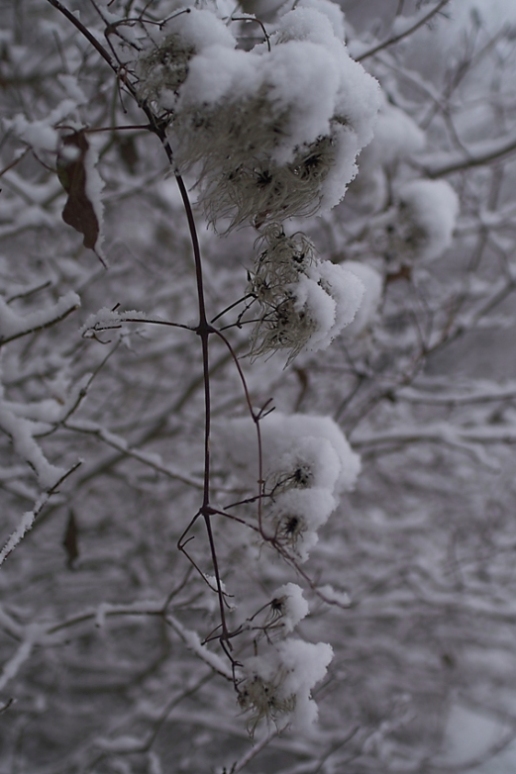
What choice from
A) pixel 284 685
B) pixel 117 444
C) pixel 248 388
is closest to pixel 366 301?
pixel 117 444

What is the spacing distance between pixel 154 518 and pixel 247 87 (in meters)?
3.72

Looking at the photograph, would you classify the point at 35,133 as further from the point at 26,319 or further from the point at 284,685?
the point at 284,685

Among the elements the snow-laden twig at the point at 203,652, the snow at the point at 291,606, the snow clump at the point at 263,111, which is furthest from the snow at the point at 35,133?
the snow-laden twig at the point at 203,652

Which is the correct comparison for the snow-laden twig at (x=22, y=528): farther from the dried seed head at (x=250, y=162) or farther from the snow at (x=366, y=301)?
the snow at (x=366, y=301)

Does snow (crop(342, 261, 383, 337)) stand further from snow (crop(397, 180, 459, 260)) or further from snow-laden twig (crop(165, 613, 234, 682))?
snow-laden twig (crop(165, 613, 234, 682))

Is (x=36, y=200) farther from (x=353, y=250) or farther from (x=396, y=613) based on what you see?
(x=396, y=613)

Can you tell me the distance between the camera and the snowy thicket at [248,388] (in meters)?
0.67

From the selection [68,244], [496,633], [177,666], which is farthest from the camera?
[496,633]

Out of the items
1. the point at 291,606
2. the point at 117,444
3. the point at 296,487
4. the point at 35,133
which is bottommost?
the point at 291,606

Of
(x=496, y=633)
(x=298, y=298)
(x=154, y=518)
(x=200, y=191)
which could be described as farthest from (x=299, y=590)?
(x=496, y=633)

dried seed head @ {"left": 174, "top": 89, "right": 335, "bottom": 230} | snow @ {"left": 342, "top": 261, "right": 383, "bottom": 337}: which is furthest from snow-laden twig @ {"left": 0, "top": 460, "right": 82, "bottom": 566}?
snow @ {"left": 342, "top": 261, "right": 383, "bottom": 337}

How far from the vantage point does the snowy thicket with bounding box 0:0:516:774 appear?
2.18 ft

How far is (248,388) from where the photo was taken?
3230mm

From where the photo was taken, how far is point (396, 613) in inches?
134
